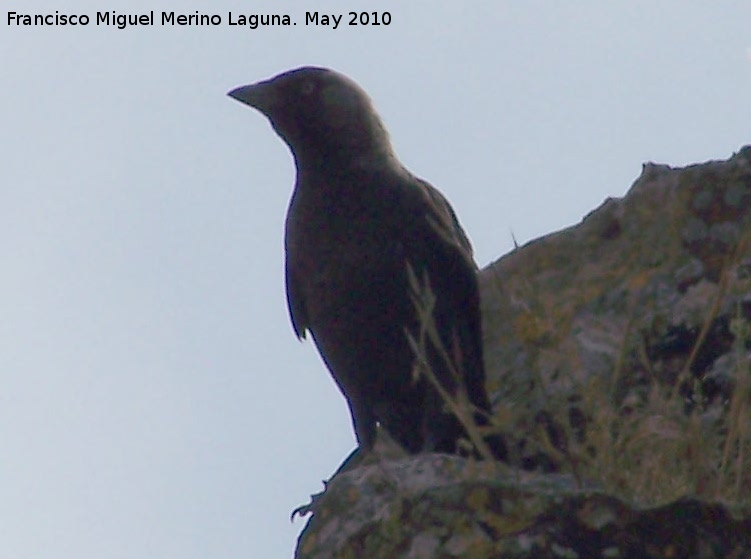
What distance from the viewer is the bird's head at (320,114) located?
268 inches

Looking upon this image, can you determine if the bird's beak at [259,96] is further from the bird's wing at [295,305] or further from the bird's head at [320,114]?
the bird's wing at [295,305]

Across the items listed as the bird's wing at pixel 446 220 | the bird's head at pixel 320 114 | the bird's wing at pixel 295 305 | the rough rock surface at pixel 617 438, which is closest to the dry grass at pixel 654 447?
the rough rock surface at pixel 617 438

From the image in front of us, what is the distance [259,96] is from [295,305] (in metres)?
0.84

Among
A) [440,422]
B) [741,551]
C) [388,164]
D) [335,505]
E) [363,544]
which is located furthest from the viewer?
[388,164]

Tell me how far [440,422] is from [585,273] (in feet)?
2.62

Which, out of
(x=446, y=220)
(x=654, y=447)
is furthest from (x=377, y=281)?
(x=654, y=447)

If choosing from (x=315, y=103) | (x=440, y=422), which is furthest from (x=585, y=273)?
(x=315, y=103)

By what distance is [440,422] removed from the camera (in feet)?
20.5

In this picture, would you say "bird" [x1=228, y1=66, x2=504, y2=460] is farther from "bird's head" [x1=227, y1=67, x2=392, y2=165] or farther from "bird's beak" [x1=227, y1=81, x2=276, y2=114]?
"bird's beak" [x1=227, y1=81, x2=276, y2=114]

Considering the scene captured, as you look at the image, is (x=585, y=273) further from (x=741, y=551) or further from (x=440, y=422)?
(x=741, y=551)

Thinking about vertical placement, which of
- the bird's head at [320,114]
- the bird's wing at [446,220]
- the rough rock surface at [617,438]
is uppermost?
the bird's head at [320,114]

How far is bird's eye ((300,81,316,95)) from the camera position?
276 inches

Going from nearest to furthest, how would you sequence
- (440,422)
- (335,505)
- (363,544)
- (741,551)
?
(741,551) → (363,544) → (335,505) → (440,422)

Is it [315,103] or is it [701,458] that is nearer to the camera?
[701,458]
